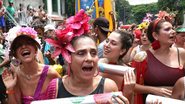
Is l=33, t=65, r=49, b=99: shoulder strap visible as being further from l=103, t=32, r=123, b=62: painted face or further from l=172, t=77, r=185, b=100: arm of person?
l=172, t=77, r=185, b=100: arm of person

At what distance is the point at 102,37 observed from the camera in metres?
5.64

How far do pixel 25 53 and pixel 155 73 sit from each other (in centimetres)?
147

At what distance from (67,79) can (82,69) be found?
26 centimetres

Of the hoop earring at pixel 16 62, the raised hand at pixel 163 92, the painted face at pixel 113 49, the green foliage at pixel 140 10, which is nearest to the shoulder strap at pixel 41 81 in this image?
the hoop earring at pixel 16 62

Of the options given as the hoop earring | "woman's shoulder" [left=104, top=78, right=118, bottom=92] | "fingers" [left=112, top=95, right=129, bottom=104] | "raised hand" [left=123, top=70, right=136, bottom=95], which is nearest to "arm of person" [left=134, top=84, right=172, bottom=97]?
"raised hand" [left=123, top=70, right=136, bottom=95]

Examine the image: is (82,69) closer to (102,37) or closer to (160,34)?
(160,34)

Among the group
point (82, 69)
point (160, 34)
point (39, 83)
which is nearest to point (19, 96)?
point (39, 83)

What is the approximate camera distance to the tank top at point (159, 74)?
3.84 meters

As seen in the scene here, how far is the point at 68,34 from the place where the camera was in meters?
2.92

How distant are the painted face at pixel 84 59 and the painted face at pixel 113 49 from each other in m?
0.93

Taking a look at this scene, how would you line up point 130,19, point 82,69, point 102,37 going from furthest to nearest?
point 130,19 → point 102,37 → point 82,69

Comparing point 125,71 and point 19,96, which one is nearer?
point 125,71

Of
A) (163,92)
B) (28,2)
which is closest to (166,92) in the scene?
(163,92)

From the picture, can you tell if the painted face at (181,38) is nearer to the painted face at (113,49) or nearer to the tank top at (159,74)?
the tank top at (159,74)
